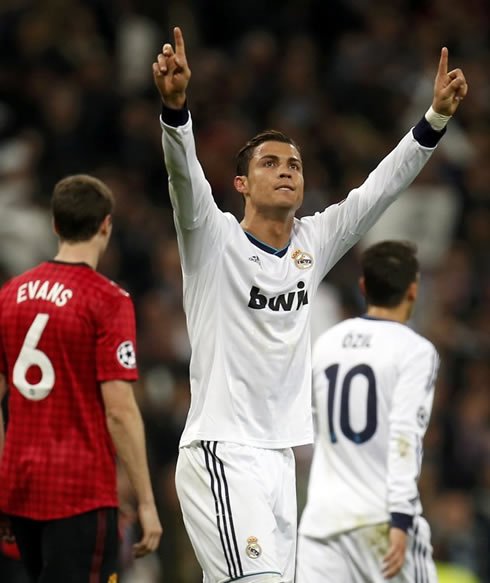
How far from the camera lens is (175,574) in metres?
9.45

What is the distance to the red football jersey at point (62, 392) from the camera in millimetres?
5484

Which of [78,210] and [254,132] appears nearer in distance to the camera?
[78,210]

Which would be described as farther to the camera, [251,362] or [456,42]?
[456,42]

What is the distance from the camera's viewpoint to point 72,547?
5441 millimetres

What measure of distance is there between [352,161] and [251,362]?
319 inches

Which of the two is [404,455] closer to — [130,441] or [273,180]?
[130,441]

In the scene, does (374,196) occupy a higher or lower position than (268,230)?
higher

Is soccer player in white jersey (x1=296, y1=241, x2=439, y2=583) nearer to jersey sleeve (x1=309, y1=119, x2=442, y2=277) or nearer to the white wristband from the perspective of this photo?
jersey sleeve (x1=309, y1=119, x2=442, y2=277)

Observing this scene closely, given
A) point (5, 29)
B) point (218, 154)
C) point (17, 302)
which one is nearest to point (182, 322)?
point (218, 154)

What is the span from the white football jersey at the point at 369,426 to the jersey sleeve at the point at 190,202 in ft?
4.11

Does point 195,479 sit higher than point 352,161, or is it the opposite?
point 352,161

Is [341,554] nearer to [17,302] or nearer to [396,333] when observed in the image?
[396,333]

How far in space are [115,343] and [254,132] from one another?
26.6ft

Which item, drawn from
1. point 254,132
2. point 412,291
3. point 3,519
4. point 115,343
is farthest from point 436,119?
point 254,132
